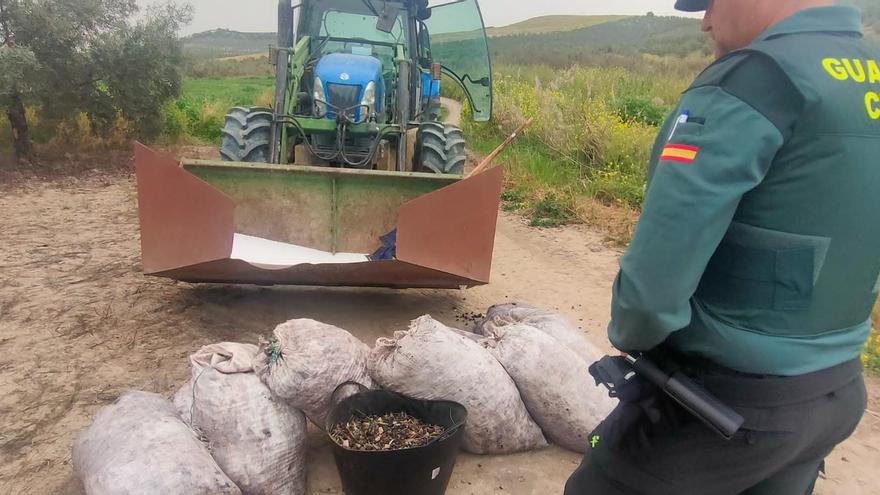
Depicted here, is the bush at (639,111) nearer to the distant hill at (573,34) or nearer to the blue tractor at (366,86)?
the blue tractor at (366,86)

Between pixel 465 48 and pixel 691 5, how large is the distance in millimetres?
4822

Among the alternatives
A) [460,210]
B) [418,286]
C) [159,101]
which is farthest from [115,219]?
[460,210]

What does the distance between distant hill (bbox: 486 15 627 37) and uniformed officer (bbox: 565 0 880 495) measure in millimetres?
66740

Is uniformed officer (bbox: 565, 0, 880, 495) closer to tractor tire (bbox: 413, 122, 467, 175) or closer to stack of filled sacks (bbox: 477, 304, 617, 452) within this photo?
stack of filled sacks (bbox: 477, 304, 617, 452)

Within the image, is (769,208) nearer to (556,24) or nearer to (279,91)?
(279,91)

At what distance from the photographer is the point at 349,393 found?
2701 mm

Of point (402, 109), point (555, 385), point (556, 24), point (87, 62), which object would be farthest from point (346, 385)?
point (556, 24)

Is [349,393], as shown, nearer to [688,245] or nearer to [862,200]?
[688,245]

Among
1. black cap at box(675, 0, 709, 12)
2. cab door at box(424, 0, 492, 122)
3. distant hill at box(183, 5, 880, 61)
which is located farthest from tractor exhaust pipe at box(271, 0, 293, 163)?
distant hill at box(183, 5, 880, 61)

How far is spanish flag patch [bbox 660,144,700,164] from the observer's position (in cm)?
125

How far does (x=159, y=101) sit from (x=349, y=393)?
7.23 meters

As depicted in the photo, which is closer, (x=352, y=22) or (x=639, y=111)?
(x=352, y=22)

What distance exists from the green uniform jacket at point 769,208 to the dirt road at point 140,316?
5.47 ft

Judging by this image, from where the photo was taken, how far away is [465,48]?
6.18 meters
